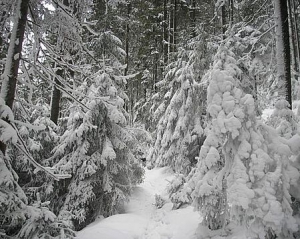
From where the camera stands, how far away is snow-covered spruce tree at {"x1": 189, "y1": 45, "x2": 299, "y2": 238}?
4.32 metres

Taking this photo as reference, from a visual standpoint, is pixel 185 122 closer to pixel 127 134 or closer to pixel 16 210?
pixel 127 134

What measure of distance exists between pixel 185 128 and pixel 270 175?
663 cm

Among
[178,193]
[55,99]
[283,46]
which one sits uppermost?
[283,46]

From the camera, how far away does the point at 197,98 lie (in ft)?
35.3

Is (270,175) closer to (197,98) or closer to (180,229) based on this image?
(180,229)

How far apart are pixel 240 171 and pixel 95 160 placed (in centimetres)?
549

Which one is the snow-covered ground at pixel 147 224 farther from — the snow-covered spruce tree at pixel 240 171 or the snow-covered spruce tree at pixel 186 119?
the snow-covered spruce tree at pixel 186 119

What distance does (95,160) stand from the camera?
340 inches

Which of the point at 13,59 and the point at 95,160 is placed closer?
the point at 13,59

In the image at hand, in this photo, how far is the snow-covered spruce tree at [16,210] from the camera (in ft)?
11.7

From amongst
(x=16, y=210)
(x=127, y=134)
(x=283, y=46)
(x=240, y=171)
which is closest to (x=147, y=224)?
(x=127, y=134)

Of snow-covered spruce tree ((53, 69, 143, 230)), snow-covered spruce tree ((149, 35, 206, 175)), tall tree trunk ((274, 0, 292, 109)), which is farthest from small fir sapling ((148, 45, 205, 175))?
tall tree trunk ((274, 0, 292, 109))

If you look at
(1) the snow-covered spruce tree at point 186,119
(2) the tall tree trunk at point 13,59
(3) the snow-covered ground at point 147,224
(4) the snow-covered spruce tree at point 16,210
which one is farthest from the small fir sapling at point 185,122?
(2) the tall tree trunk at point 13,59

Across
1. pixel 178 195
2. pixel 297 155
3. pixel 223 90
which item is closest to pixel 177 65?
pixel 178 195
